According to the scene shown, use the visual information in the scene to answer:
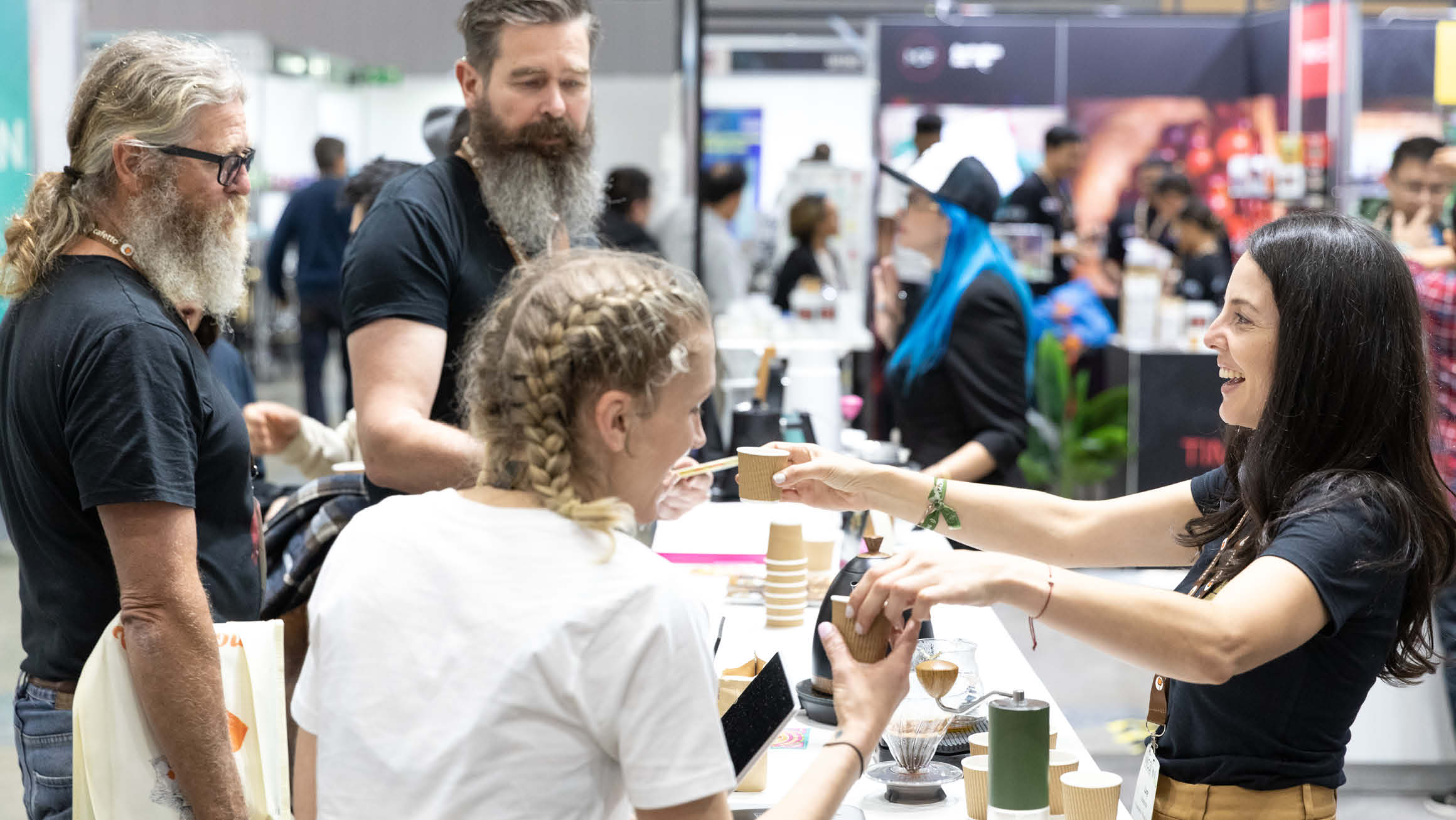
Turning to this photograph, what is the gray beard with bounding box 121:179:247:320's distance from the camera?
1.81 m

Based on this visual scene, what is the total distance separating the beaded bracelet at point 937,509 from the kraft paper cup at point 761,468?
23 centimetres

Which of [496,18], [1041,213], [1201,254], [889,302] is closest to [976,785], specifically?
[496,18]

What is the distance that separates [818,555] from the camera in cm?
Answer: 265

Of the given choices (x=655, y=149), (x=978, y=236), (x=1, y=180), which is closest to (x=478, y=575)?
(x=978, y=236)

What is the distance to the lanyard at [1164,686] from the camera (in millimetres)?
1672

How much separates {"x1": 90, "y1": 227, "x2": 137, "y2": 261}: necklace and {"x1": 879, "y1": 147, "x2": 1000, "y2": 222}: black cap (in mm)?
2292

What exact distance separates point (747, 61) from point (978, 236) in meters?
10.2

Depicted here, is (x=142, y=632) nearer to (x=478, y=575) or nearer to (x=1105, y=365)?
(x=478, y=575)

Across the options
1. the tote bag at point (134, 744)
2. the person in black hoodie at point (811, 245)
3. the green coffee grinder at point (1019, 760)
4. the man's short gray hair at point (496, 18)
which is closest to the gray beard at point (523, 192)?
the man's short gray hair at point (496, 18)

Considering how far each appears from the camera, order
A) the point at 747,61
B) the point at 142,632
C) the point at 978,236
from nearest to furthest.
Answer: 1. the point at 142,632
2. the point at 978,236
3. the point at 747,61

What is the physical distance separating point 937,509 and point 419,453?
84cm

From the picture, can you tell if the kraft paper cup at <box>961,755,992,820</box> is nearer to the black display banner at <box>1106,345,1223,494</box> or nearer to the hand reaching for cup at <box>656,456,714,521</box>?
the hand reaching for cup at <box>656,456,714,521</box>

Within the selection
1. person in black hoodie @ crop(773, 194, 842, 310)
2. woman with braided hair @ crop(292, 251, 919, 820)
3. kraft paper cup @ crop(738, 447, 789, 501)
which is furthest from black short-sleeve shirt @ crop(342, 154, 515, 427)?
person in black hoodie @ crop(773, 194, 842, 310)

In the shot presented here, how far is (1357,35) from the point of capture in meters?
7.58
